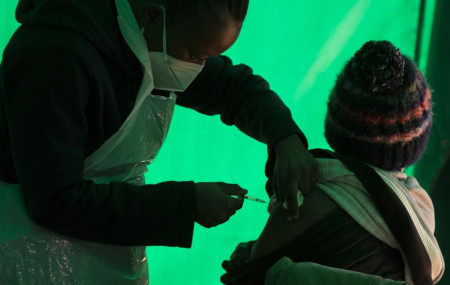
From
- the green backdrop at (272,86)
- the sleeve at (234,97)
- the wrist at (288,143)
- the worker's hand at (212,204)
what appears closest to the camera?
the worker's hand at (212,204)

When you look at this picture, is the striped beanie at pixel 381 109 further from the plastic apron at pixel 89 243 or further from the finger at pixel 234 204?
the plastic apron at pixel 89 243

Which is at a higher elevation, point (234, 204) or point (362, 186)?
point (362, 186)

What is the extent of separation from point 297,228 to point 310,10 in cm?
123

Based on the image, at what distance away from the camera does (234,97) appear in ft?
5.01

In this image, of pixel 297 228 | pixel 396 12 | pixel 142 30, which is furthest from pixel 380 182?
pixel 396 12

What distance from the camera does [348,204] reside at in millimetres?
1160

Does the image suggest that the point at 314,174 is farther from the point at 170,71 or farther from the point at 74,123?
the point at 74,123

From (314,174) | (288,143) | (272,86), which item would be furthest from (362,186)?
(272,86)

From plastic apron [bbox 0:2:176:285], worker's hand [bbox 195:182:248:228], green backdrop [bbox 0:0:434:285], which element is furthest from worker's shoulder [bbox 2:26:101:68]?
green backdrop [bbox 0:0:434:285]

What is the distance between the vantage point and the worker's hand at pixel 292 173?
1180 mm

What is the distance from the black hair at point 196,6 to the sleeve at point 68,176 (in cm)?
20

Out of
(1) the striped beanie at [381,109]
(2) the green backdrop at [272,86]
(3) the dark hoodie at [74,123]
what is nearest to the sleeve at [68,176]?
(3) the dark hoodie at [74,123]

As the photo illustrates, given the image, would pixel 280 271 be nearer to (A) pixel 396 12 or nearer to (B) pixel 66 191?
(B) pixel 66 191

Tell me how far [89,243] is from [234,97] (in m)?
0.52
